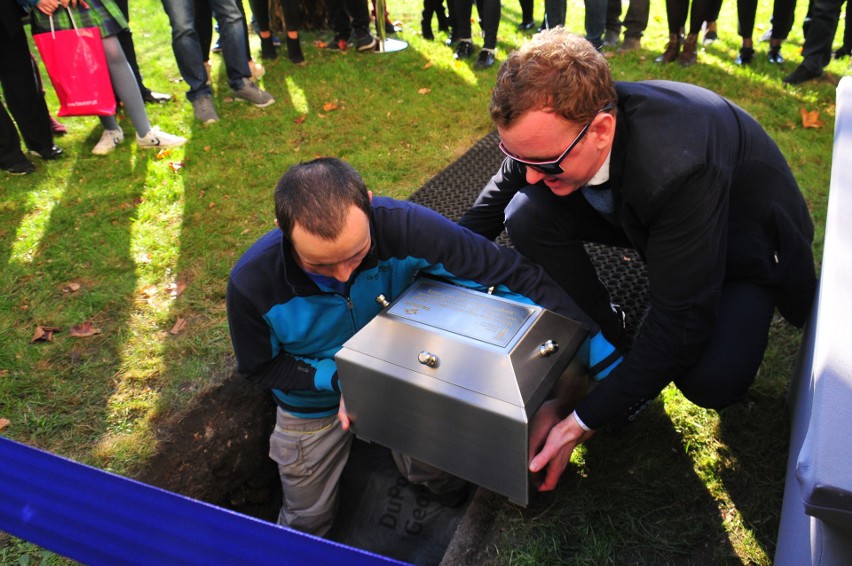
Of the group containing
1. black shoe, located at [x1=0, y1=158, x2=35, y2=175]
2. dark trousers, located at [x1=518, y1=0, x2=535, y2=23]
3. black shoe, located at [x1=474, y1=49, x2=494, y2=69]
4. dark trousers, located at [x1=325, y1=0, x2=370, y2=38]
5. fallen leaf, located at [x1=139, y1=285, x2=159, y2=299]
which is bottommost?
fallen leaf, located at [x1=139, y1=285, x2=159, y2=299]

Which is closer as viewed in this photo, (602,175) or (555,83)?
(555,83)

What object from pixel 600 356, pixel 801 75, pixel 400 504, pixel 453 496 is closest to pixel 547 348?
pixel 600 356

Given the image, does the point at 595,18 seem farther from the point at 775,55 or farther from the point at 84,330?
the point at 84,330

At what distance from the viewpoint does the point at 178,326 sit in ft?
9.53

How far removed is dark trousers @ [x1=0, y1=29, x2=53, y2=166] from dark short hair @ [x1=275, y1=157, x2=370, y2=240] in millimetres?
3364

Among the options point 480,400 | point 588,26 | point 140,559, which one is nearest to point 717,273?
point 480,400

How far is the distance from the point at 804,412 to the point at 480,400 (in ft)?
2.72

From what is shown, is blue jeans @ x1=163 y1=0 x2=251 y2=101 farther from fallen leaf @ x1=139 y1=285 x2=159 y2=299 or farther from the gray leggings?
fallen leaf @ x1=139 y1=285 x2=159 y2=299

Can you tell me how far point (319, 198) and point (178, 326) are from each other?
1.46m

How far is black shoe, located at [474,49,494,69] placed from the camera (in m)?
5.68

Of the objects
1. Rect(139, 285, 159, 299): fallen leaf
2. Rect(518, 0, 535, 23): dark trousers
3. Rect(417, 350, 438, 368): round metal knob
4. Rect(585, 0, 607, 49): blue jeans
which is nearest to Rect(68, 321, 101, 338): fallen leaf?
Rect(139, 285, 159, 299): fallen leaf

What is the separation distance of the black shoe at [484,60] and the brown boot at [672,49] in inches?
56.7

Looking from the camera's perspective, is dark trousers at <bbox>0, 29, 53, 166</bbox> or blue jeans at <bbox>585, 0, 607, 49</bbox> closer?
dark trousers at <bbox>0, 29, 53, 166</bbox>

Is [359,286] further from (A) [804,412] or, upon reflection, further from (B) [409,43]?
(B) [409,43]
